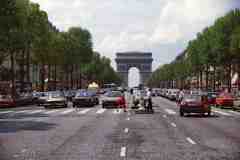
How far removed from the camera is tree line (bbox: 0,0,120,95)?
4894 centimetres

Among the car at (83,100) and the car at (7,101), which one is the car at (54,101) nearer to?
the car at (83,100)

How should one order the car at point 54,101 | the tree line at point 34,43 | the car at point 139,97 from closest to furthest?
the car at point 139,97 → the tree line at point 34,43 → the car at point 54,101

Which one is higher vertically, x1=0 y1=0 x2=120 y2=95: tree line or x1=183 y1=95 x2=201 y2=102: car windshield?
x1=0 y1=0 x2=120 y2=95: tree line

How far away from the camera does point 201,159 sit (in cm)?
1349

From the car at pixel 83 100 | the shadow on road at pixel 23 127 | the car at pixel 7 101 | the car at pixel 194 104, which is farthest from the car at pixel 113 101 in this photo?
the shadow on road at pixel 23 127

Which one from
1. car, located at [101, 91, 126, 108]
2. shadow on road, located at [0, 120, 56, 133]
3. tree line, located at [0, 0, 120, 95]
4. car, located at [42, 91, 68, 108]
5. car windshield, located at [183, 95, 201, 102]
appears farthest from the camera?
car, located at [42, 91, 68, 108]

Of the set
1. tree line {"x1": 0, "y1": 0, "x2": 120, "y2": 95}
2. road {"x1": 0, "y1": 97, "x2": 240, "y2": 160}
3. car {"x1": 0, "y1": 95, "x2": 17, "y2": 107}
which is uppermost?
tree line {"x1": 0, "y1": 0, "x2": 120, "y2": 95}

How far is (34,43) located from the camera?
73.8 metres

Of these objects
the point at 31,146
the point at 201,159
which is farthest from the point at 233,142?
the point at 31,146

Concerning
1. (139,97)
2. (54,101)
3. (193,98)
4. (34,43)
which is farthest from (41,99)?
(193,98)

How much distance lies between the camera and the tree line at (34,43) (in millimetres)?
48938

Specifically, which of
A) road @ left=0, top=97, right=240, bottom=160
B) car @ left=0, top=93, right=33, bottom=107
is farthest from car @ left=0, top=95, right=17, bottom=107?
road @ left=0, top=97, right=240, bottom=160

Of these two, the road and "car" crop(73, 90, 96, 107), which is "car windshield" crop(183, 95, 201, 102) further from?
"car" crop(73, 90, 96, 107)

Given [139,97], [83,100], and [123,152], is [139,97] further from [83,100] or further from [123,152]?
[123,152]
